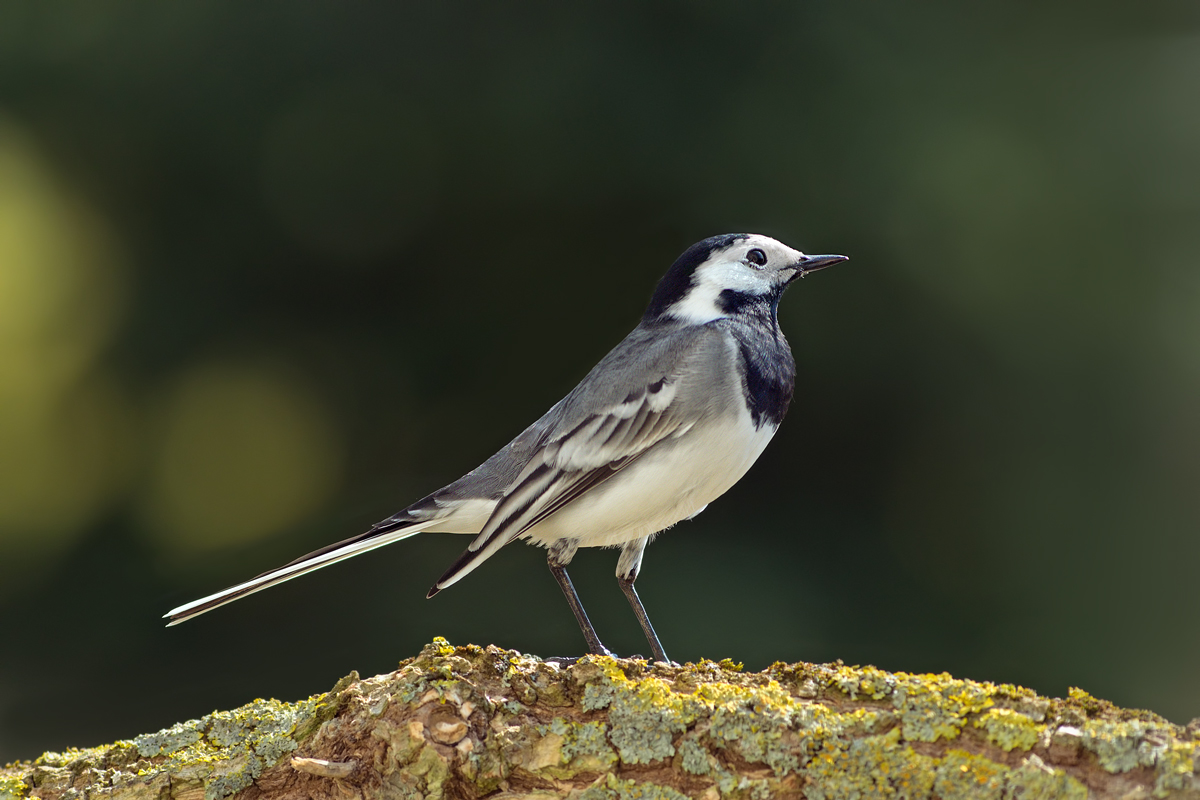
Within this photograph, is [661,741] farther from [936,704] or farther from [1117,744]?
[1117,744]

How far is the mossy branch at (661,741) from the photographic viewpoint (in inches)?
96.2

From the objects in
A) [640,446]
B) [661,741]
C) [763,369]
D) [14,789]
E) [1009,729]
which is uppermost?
[763,369]

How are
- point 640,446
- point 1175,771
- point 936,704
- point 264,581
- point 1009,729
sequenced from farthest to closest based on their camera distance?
point 640,446 → point 264,581 → point 936,704 → point 1009,729 → point 1175,771

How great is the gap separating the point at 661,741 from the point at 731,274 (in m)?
2.28

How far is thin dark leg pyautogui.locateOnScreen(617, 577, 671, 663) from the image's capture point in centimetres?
397

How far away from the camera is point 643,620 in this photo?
4.10 metres

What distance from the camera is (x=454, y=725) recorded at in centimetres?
280

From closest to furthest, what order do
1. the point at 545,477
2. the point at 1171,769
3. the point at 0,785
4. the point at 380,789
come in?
the point at 1171,769
the point at 380,789
the point at 0,785
the point at 545,477

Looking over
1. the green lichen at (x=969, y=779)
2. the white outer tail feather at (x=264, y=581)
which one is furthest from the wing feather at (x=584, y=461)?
the green lichen at (x=969, y=779)

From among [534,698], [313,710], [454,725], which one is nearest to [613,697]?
[534,698]

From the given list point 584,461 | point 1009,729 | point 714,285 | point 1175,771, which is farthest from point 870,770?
point 714,285

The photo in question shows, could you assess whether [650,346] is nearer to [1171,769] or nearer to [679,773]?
[679,773]

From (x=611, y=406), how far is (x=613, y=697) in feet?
4.69

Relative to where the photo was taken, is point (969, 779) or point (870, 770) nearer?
point (969, 779)
